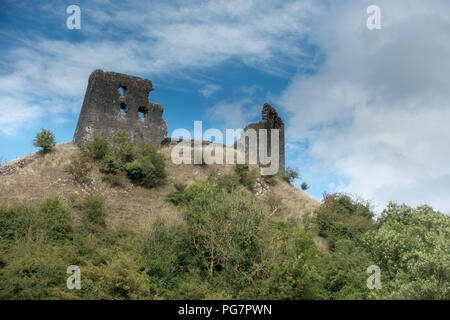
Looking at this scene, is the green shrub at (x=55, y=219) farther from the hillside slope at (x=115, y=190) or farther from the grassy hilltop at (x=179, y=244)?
the hillside slope at (x=115, y=190)

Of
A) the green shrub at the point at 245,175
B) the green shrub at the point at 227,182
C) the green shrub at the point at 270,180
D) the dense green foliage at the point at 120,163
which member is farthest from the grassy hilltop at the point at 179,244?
the green shrub at the point at 270,180

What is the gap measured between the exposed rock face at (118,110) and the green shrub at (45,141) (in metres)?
2.35

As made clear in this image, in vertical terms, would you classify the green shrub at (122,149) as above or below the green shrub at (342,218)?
above

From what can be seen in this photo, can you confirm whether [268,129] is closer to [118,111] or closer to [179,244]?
[118,111]

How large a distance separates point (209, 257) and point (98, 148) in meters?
15.9

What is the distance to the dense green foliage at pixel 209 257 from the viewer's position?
53.5 feet

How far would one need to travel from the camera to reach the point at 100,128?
32781 mm

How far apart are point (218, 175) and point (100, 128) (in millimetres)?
11938

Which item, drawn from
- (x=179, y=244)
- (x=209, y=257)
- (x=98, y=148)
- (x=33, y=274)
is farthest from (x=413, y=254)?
(x=98, y=148)

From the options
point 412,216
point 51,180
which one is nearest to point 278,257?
point 412,216

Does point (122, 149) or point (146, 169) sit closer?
point (146, 169)

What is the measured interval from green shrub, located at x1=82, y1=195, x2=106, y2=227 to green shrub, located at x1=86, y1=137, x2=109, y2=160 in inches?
259

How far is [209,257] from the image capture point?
19766 millimetres
